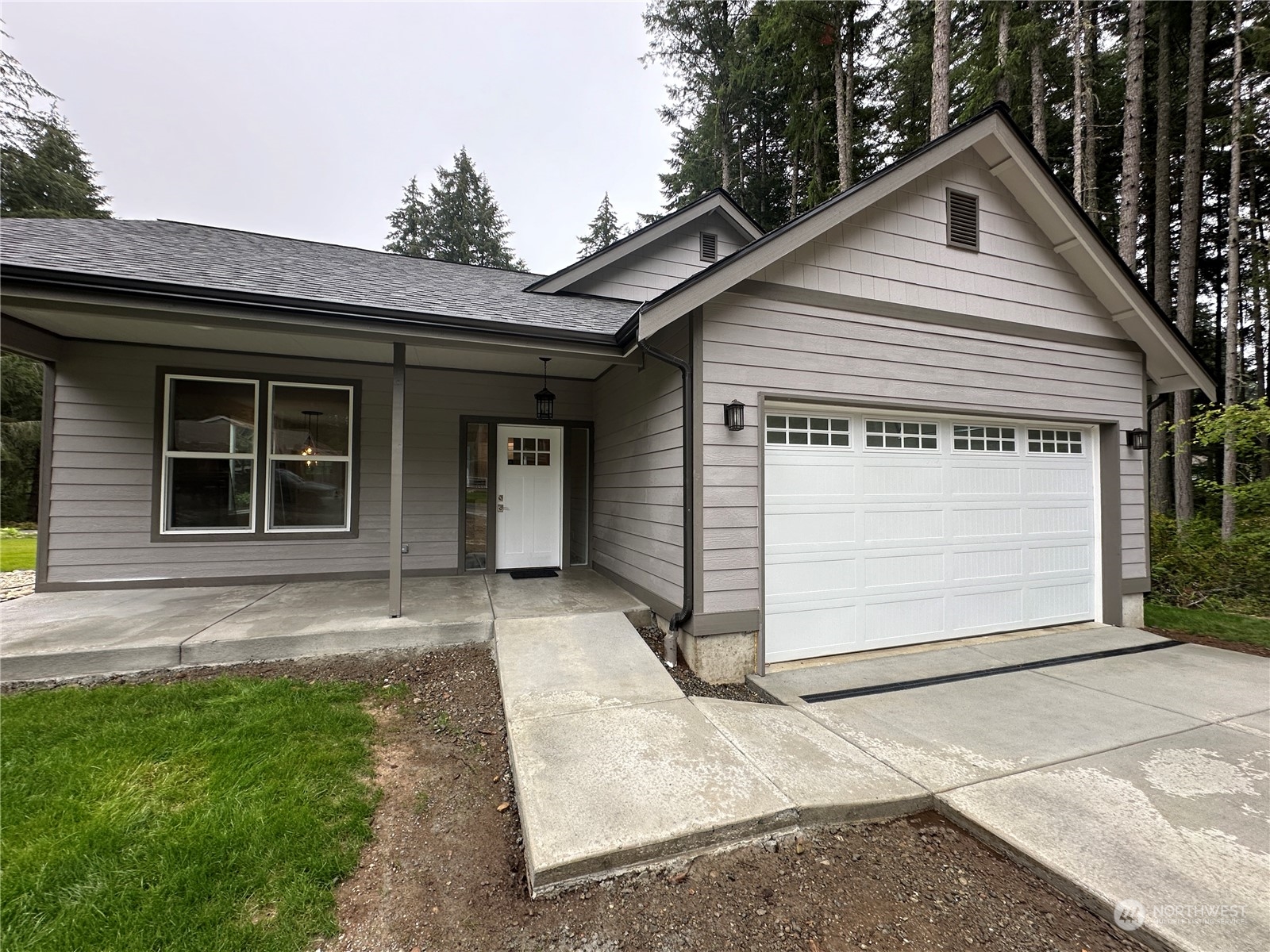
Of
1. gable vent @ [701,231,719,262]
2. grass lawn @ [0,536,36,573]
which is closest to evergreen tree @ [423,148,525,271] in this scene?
grass lawn @ [0,536,36,573]

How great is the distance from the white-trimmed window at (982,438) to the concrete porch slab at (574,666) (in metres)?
3.65

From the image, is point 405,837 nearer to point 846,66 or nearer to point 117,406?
point 117,406

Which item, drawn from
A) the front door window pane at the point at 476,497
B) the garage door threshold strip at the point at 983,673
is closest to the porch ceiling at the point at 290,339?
the front door window pane at the point at 476,497

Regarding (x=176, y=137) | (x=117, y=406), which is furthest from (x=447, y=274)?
(x=176, y=137)

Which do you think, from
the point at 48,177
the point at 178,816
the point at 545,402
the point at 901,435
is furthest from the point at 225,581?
the point at 48,177

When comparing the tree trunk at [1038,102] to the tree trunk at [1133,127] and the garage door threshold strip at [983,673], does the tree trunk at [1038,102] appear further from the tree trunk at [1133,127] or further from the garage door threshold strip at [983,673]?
the garage door threshold strip at [983,673]

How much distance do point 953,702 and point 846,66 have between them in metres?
13.1

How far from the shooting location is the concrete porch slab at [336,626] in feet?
12.0

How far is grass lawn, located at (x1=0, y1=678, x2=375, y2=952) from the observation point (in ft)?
5.47

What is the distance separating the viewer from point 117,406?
206 inches

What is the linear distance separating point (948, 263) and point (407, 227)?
27.1 metres

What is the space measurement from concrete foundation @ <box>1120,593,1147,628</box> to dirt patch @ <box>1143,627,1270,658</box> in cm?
10

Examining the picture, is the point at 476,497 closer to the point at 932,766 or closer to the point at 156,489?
the point at 156,489

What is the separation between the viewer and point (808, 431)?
4.29 meters
